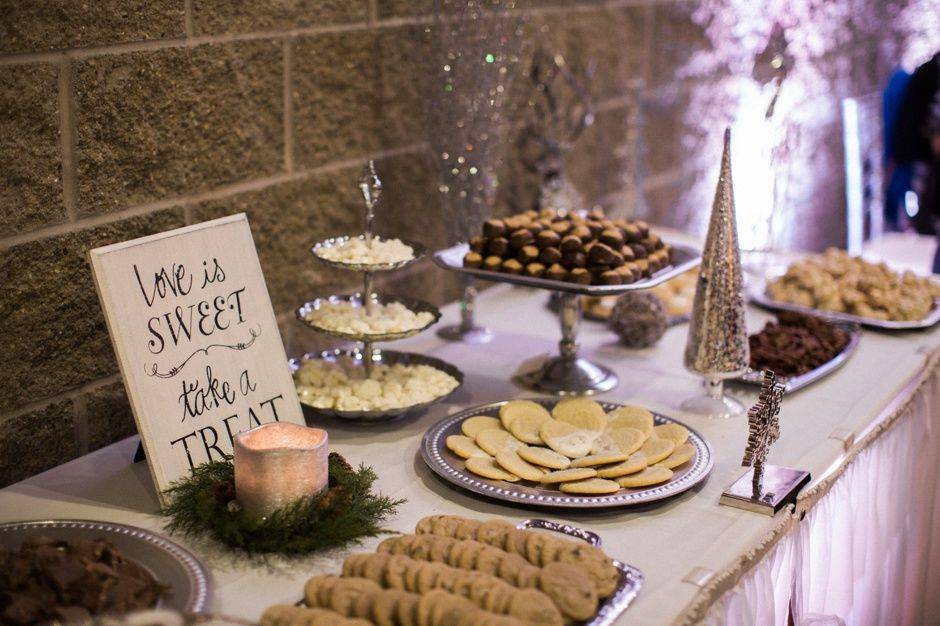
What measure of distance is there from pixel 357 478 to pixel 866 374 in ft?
3.15

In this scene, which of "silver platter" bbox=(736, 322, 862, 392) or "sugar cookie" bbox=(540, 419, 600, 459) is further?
"silver platter" bbox=(736, 322, 862, 392)

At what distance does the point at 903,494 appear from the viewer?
1769mm

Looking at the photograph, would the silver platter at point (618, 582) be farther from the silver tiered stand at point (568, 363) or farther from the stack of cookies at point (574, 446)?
the silver tiered stand at point (568, 363)

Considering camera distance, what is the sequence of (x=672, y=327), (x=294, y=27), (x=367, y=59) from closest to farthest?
(x=294, y=27)
(x=367, y=59)
(x=672, y=327)

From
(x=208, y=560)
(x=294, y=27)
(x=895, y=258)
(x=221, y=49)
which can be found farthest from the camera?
(x=895, y=258)

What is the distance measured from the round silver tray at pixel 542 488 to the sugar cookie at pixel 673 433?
14 mm

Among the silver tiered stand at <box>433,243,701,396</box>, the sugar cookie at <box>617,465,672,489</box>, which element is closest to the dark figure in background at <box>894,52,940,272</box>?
the silver tiered stand at <box>433,243,701,396</box>

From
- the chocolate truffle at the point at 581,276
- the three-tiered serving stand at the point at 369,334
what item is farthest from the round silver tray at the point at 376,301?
the chocolate truffle at the point at 581,276

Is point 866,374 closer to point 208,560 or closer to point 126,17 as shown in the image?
point 208,560

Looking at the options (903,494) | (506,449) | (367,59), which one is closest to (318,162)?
(367,59)

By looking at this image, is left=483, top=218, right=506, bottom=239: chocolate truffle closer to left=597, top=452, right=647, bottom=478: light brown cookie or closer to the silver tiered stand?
the silver tiered stand

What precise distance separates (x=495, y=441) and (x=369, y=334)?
0.23 metres

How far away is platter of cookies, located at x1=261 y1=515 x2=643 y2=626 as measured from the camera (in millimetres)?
952

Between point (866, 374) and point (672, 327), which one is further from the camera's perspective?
point (672, 327)
